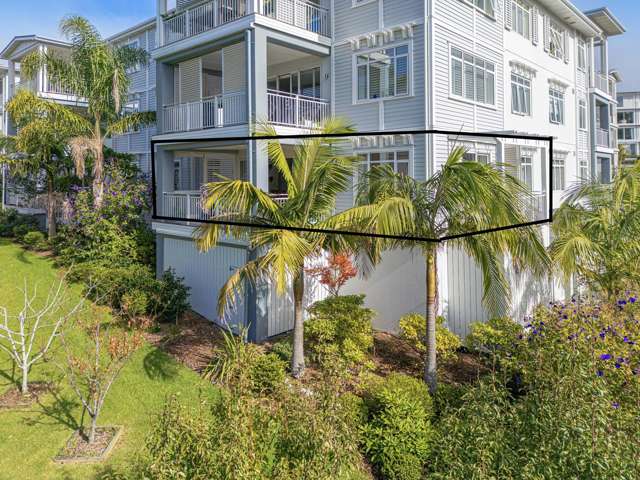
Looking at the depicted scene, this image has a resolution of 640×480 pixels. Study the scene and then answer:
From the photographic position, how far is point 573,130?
2450 centimetres

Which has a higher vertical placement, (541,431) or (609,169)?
(609,169)

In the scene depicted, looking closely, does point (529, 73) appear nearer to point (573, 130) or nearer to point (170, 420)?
point (573, 130)

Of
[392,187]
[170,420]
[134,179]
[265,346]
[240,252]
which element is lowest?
[265,346]

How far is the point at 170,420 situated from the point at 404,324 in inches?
326

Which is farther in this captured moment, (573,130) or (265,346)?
(573,130)

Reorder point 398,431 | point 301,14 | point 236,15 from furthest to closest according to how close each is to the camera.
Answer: point 236,15
point 301,14
point 398,431

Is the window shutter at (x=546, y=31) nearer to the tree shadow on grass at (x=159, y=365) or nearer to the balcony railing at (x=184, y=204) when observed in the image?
the balcony railing at (x=184, y=204)

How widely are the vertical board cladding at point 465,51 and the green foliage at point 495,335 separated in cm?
483

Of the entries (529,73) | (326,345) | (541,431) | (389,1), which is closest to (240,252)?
(326,345)

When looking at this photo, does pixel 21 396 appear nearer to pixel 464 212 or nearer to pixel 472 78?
pixel 464 212

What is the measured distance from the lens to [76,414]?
33.4 ft

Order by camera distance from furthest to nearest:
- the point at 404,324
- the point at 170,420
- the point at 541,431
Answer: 1. the point at 404,324
2. the point at 541,431
3. the point at 170,420

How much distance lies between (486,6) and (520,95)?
3715 mm

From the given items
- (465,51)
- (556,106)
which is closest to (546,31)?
(556,106)
